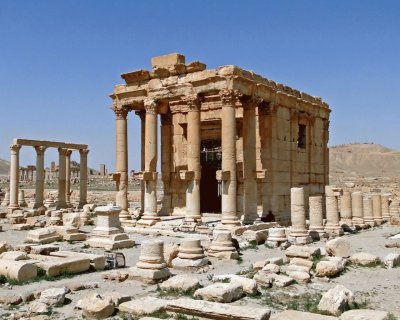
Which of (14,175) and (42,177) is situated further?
(42,177)

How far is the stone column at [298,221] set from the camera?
17875 mm

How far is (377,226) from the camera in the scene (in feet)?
84.2

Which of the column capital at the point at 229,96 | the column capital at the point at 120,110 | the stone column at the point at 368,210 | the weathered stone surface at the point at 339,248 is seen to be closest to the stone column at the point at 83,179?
the column capital at the point at 120,110

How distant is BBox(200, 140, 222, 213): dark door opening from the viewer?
27.2m

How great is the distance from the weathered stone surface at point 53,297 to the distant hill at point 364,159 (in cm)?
10261

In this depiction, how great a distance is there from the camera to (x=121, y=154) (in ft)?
78.8

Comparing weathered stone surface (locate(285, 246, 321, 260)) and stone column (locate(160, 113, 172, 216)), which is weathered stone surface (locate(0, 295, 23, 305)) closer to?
weathered stone surface (locate(285, 246, 321, 260))

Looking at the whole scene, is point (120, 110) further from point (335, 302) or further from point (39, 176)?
point (335, 302)

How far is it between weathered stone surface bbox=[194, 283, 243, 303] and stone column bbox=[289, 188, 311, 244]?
345 inches

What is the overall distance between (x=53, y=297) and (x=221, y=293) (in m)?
3.40

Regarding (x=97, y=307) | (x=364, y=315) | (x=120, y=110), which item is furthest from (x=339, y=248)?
(x=120, y=110)

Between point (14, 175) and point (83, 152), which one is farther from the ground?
point (83, 152)

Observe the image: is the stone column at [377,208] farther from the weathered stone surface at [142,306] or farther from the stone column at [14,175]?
the stone column at [14,175]

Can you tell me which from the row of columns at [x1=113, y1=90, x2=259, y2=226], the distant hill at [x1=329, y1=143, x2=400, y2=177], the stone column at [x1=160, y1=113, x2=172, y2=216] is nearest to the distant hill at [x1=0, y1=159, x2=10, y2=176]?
the distant hill at [x1=329, y1=143, x2=400, y2=177]
